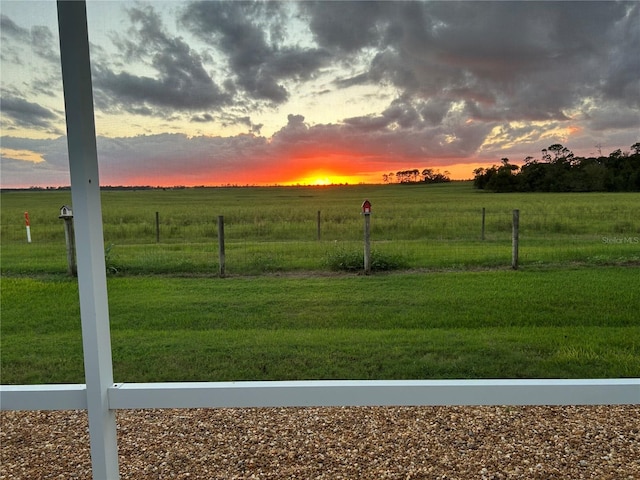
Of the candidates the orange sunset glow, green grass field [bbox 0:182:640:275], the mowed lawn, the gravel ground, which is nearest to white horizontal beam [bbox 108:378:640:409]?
the gravel ground

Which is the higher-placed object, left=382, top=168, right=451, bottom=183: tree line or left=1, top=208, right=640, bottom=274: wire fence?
left=382, top=168, right=451, bottom=183: tree line

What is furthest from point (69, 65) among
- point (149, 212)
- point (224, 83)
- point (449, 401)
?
point (149, 212)

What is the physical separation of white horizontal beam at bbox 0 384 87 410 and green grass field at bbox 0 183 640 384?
1.25 meters

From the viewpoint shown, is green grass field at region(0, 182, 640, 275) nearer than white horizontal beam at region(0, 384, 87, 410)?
No

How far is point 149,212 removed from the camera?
8.54 feet

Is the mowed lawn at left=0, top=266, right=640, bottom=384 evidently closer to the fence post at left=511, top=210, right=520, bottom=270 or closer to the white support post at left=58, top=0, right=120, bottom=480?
the fence post at left=511, top=210, right=520, bottom=270

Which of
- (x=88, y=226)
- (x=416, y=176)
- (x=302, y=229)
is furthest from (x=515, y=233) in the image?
(x=88, y=226)

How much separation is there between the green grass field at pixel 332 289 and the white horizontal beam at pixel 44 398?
1.25 meters

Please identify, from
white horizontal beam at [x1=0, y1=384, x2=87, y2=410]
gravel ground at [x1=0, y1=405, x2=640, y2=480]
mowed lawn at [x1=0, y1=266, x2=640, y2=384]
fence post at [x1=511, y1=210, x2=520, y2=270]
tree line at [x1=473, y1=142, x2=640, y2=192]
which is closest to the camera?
white horizontal beam at [x1=0, y1=384, x2=87, y2=410]

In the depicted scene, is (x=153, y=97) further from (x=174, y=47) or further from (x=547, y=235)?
(x=547, y=235)

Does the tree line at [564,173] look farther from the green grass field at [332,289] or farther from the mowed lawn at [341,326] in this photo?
the mowed lawn at [341,326]

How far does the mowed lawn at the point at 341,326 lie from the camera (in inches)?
89.6

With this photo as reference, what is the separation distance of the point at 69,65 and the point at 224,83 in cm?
158

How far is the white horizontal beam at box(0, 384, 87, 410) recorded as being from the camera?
1081mm
